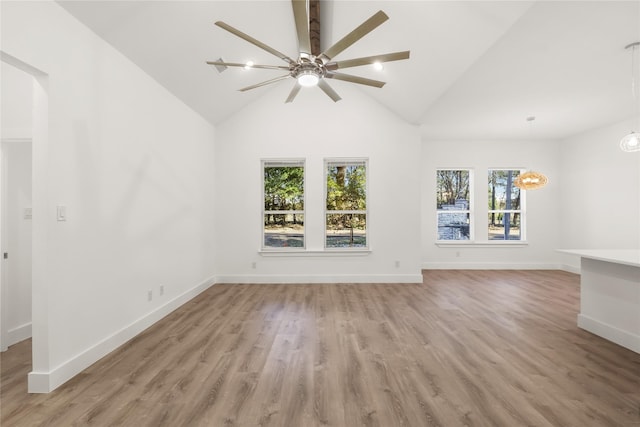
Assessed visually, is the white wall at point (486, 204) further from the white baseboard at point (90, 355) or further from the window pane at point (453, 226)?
the white baseboard at point (90, 355)

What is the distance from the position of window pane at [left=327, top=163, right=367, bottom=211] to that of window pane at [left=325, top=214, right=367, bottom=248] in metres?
0.17

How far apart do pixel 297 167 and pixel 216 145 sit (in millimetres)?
1576

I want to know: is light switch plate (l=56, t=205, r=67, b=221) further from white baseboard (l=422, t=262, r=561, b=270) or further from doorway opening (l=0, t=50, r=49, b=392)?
white baseboard (l=422, t=262, r=561, b=270)

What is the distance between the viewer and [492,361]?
243 cm

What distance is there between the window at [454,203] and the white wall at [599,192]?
207 cm

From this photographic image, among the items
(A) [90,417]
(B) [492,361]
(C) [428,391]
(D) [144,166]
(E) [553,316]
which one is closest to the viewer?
(A) [90,417]

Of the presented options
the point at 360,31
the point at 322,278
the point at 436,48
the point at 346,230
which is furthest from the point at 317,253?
the point at 360,31

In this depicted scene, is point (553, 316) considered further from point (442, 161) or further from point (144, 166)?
point (144, 166)

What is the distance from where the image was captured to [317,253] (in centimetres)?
531

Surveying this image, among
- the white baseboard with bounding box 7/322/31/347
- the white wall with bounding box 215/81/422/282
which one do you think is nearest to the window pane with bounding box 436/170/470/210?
the white wall with bounding box 215/81/422/282

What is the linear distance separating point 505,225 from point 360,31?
6365 millimetres

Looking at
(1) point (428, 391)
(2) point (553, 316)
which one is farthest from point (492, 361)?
(2) point (553, 316)

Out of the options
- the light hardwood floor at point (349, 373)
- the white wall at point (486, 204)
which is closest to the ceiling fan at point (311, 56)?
the light hardwood floor at point (349, 373)

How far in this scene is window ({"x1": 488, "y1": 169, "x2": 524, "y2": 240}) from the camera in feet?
22.0
